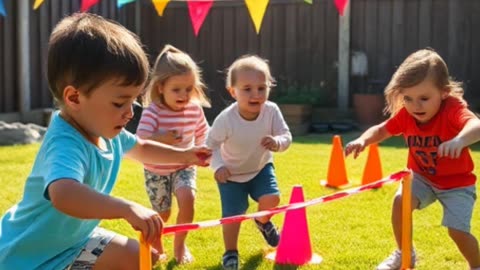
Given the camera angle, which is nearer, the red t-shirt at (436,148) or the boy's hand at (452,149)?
the boy's hand at (452,149)

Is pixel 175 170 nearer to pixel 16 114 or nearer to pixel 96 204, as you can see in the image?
pixel 96 204

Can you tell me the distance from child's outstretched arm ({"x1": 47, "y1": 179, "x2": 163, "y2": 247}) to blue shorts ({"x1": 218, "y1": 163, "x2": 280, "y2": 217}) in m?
2.53

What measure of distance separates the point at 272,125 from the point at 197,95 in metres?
0.59

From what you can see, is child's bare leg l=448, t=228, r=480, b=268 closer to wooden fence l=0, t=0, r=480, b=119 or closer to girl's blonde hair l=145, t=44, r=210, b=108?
girl's blonde hair l=145, t=44, r=210, b=108

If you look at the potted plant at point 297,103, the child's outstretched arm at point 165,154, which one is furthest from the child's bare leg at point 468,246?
Answer: the potted plant at point 297,103

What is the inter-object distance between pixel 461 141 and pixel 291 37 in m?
11.1

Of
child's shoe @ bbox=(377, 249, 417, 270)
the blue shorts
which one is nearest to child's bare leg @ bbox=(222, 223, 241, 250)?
the blue shorts

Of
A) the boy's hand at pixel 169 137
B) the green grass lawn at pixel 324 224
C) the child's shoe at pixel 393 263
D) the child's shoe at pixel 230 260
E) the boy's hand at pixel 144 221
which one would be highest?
the boy's hand at pixel 144 221

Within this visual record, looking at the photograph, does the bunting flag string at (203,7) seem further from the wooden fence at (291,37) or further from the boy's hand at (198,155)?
the wooden fence at (291,37)

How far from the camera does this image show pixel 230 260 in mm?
4785

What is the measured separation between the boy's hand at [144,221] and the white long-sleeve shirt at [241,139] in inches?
98.5

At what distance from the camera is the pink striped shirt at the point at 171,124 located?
17.1ft

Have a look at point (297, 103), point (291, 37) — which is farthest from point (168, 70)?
point (291, 37)

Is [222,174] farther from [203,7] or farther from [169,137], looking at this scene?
[203,7]
